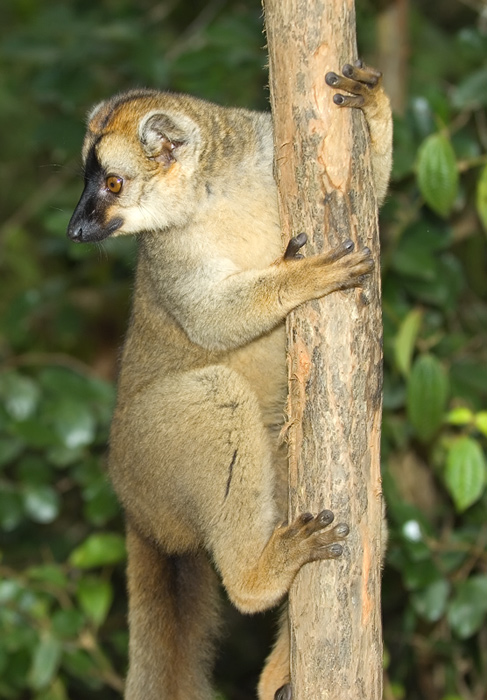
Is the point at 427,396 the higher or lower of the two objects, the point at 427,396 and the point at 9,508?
the higher

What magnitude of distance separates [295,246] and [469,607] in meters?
2.31

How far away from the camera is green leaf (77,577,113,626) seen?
4727 mm

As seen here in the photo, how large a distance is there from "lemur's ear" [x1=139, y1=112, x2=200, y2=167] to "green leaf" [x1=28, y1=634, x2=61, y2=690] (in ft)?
8.36

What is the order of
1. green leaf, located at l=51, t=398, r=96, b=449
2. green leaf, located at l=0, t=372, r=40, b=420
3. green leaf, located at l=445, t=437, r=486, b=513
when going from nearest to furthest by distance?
green leaf, located at l=445, t=437, r=486, b=513 → green leaf, located at l=51, t=398, r=96, b=449 → green leaf, located at l=0, t=372, r=40, b=420

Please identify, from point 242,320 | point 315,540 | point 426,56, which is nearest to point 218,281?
point 242,320

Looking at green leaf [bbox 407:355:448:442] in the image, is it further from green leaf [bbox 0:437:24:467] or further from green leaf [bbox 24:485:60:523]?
green leaf [bbox 0:437:24:467]

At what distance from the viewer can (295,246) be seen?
3141 mm

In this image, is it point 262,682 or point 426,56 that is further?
point 426,56

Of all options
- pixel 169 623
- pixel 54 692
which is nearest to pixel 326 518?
pixel 169 623

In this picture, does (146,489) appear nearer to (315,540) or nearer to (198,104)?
(315,540)

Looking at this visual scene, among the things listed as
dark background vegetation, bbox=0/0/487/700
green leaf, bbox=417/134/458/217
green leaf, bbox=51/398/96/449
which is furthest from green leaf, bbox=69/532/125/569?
green leaf, bbox=417/134/458/217

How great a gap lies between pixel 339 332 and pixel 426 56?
4.93m

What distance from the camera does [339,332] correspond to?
3.04 m

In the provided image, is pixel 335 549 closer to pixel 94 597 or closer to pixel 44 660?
pixel 94 597
